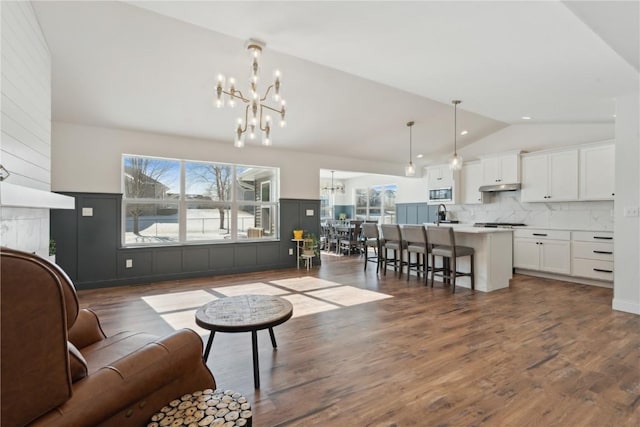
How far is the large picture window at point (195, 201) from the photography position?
5.17 meters

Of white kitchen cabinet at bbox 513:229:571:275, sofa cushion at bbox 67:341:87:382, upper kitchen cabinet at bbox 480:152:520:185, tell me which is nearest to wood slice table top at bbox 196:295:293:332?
sofa cushion at bbox 67:341:87:382

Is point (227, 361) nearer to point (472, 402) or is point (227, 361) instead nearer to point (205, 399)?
point (205, 399)

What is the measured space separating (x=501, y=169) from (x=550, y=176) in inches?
33.9

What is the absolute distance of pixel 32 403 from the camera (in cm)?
91

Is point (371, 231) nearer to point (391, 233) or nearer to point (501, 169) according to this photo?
point (391, 233)

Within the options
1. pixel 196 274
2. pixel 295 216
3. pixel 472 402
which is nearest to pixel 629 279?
pixel 472 402

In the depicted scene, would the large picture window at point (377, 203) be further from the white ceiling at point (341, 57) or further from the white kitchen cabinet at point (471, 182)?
the white ceiling at point (341, 57)

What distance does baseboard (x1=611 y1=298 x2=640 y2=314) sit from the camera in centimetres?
360

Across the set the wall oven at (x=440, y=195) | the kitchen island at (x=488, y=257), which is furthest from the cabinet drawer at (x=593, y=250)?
the wall oven at (x=440, y=195)

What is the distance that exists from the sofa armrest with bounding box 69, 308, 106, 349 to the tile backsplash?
255 inches

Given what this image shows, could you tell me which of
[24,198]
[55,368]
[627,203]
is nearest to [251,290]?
[24,198]

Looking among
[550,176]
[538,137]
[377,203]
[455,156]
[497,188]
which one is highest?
[538,137]

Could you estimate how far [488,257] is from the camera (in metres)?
4.62

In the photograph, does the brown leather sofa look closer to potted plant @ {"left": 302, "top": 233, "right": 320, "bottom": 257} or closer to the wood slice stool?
the wood slice stool
